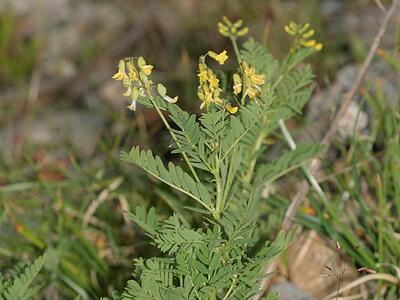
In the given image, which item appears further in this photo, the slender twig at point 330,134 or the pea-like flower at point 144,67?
the slender twig at point 330,134

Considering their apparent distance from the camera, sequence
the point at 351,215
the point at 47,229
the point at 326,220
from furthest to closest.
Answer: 1. the point at 47,229
2. the point at 351,215
3. the point at 326,220

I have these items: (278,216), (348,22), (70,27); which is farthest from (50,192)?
(70,27)

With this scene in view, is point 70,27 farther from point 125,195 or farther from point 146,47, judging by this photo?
point 125,195

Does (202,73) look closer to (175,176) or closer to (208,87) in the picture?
(208,87)

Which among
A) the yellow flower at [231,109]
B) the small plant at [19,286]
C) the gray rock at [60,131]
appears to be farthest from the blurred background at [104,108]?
the yellow flower at [231,109]

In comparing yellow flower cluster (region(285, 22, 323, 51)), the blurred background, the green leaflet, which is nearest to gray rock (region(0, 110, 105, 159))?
the blurred background

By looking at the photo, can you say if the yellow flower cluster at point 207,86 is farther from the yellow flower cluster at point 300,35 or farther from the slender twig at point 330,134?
the slender twig at point 330,134

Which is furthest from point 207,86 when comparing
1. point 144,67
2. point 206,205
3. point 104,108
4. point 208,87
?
point 104,108

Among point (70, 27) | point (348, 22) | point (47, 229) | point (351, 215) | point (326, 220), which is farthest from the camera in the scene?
point (70, 27)
